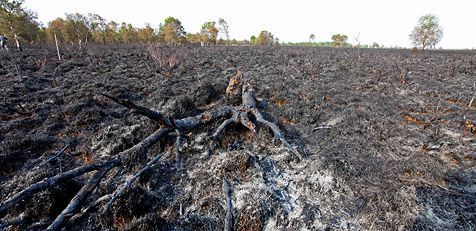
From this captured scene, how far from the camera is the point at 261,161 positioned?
3.56 meters

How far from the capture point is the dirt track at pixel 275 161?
260cm

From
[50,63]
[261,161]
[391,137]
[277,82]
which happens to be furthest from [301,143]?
[50,63]

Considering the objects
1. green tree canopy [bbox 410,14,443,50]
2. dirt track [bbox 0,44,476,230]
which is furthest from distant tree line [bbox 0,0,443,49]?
dirt track [bbox 0,44,476,230]

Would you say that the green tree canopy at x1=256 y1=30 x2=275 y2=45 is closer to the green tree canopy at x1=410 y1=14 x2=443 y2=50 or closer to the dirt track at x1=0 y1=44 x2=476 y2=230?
the green tree canopy at x1=410 y1=14 x2=443 y2=50

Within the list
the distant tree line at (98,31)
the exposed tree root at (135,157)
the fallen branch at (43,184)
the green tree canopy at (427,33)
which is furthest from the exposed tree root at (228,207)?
the green tree canopy at (427,33)

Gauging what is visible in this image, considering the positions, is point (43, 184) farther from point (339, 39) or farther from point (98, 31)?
point (339, 39)

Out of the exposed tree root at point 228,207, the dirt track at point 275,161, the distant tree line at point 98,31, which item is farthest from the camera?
the distant tree line at point 98,31

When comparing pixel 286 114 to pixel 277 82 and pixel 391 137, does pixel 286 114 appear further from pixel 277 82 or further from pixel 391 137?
pixel 277 82

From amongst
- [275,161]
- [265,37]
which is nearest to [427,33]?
[275,161]

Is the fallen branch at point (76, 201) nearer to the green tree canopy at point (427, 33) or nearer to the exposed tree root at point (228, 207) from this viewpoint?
the exposed tree root at point (228, 207)

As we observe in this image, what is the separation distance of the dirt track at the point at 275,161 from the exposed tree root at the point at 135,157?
0.41 ft

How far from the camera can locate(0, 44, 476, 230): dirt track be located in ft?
8.54

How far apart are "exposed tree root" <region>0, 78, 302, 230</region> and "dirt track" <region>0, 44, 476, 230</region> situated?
12 centimetres

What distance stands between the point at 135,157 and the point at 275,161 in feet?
7.19
